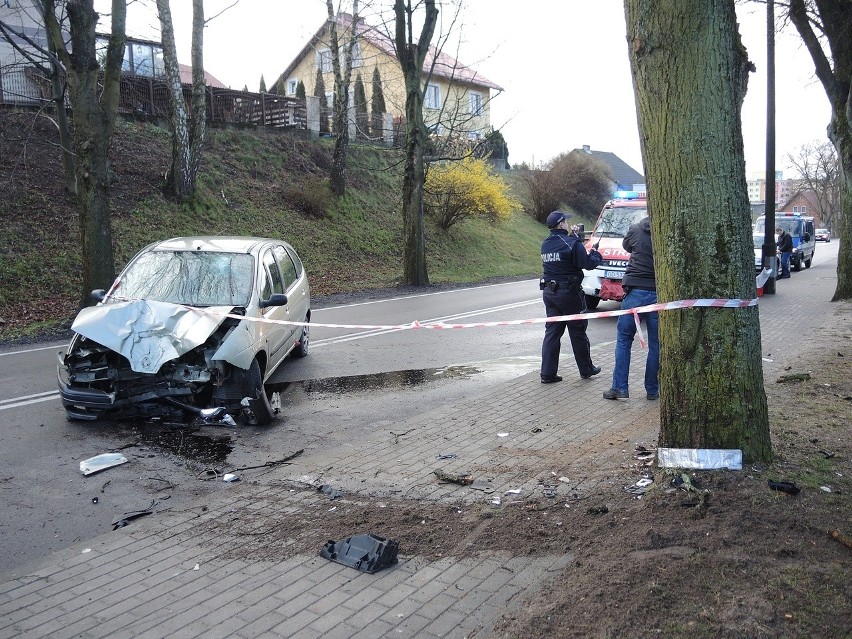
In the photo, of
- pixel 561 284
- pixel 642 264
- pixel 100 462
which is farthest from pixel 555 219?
pixel 100 462

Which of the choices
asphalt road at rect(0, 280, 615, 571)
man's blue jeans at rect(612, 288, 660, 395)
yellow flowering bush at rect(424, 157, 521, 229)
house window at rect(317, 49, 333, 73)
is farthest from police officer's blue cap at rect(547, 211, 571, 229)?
yellow flowering bush at rect(424, 157, 521, 229)

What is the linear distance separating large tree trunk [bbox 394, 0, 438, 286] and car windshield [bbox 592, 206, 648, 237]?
696 centimetres

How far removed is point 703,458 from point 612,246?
1025 centimetres

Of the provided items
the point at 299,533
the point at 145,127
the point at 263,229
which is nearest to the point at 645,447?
the point at 299,533

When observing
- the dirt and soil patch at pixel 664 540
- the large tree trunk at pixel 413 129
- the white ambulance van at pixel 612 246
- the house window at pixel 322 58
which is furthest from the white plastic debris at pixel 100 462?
the house window at pixel 322 58

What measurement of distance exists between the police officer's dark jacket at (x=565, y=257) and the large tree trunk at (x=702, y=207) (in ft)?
11.2

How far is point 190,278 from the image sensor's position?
812 centimetres

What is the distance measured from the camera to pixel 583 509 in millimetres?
4672

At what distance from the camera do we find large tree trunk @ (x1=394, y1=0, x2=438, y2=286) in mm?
20188

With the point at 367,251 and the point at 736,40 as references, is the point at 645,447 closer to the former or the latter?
the point at 736,40

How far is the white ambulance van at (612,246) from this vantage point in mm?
14156

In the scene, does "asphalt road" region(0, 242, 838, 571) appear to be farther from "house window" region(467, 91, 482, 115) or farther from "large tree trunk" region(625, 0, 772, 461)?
"house window" region(467, 91, 482, 115)

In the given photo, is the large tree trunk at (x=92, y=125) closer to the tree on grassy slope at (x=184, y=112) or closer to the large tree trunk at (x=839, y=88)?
the tree on grassy slope at (x=184, y=112)

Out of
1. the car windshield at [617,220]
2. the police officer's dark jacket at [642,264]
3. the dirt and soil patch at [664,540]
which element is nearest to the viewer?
the dirt and soil patch at [664,540]
